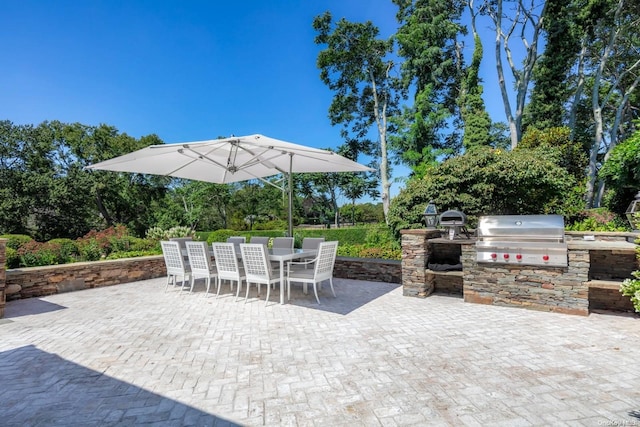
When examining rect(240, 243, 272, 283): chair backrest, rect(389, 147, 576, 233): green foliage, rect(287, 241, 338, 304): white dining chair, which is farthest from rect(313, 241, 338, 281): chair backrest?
rect(389, 147, 576, 233): green foliage

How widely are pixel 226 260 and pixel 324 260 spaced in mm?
1624

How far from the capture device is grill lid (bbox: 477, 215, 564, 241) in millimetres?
4102

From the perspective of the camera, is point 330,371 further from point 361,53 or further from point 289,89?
point 361,53

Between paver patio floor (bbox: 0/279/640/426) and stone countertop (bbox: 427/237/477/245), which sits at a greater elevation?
stone countertop (bbox: 427/237/477/245)

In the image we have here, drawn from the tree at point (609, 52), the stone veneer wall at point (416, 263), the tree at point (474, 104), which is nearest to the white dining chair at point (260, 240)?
the stone veneer wall at point (416, 263)

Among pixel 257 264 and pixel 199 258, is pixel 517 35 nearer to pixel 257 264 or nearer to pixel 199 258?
pixel 257 264

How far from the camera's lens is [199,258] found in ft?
17.7

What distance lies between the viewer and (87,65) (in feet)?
35.6

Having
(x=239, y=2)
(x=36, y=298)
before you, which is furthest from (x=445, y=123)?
(x=36, y=298)

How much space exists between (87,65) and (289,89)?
31.1ft

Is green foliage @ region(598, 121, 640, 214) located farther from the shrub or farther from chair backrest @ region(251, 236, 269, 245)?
the shrub

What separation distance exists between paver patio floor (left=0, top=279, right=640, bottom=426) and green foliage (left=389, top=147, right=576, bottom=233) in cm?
432

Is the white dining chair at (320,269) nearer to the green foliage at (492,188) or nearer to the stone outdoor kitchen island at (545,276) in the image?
the stone outdoor kitchen island at (545,276)

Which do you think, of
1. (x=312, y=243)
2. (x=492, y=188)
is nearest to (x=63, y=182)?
(x=312, y=243)
